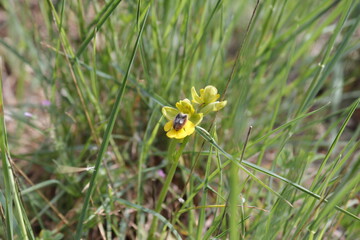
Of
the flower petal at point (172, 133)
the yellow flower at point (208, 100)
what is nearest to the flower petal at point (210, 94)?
the yellow flower at point (208, 100)

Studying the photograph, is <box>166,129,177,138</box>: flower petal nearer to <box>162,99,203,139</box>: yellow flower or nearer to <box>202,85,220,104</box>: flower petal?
<box>162,99,203,139</box>: yellow flower

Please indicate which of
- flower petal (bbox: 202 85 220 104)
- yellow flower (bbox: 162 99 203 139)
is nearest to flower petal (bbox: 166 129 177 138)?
yellow flower (bbox: 162 99 203 139)

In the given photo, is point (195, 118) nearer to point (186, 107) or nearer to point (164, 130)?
point (186, 107)

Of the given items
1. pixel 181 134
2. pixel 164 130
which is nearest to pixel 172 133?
pixel 181 134

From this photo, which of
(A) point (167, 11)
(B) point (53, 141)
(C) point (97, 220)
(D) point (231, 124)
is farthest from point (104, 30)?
(C) point (97, 220)

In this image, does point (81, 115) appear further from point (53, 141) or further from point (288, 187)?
point (288, 187)
